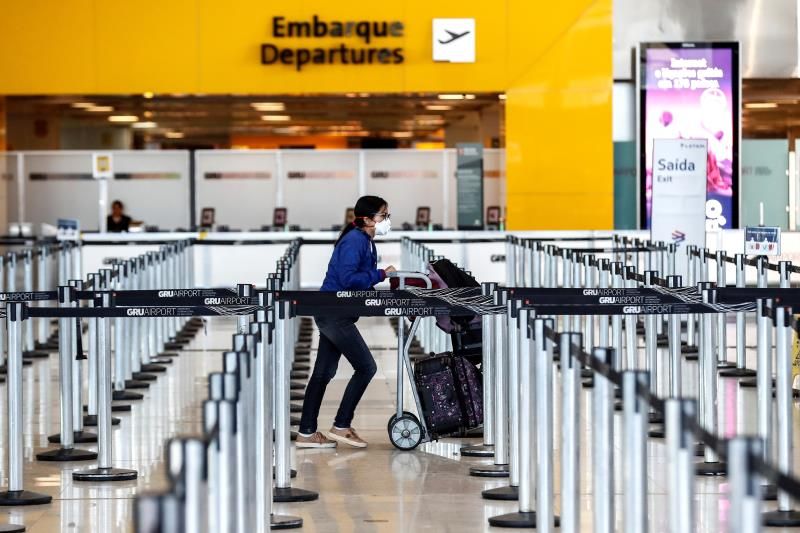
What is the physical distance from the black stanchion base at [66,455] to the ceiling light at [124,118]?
1838cm

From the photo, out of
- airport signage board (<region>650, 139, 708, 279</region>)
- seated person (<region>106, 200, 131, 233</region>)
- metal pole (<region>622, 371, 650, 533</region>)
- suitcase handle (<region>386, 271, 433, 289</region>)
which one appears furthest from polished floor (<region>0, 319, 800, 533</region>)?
seated person (<region>106, 200, 131, 233</region>)

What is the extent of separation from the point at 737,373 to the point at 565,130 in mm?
11848

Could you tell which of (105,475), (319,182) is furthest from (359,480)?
(319,182)

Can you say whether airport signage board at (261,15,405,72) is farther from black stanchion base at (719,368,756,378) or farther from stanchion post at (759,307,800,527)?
stanchion post at (759,307,800,527)

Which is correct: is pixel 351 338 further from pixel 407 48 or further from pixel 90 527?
pixel 407 48

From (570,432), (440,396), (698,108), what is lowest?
(440,396)

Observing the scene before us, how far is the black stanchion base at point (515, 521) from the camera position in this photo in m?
7.03

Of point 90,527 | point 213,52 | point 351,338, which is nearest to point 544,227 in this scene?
point 213,52

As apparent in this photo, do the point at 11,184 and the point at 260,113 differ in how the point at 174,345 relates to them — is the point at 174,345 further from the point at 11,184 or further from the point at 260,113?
the point at 260,113

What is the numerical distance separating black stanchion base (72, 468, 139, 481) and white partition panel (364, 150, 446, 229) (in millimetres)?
16933

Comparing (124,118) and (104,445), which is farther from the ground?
(124,118)

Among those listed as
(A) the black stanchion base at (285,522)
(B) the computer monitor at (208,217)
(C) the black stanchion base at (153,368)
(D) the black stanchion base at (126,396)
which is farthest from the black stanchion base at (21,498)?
(B) the computer monitor at (208,217)

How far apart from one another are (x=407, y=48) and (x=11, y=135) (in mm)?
7100

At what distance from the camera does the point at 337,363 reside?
9.17m
